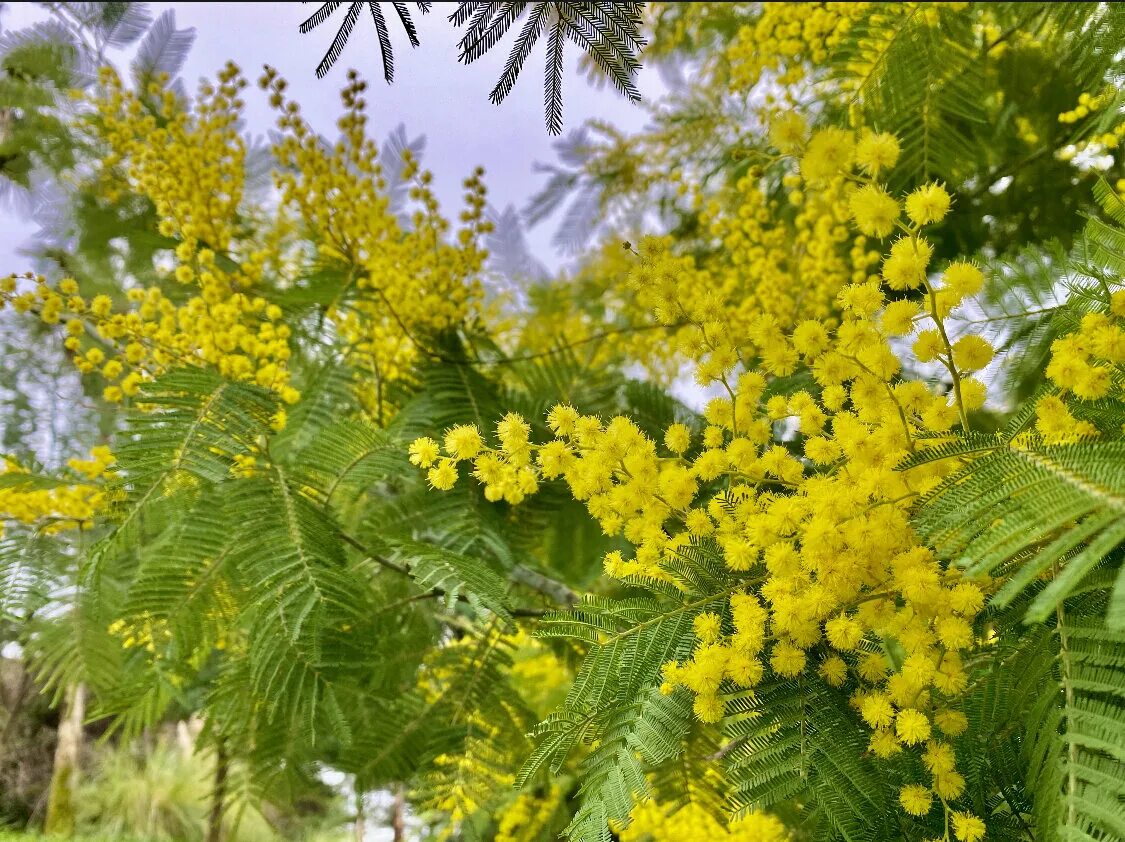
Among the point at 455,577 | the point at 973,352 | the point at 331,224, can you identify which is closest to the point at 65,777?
the point at 331,224

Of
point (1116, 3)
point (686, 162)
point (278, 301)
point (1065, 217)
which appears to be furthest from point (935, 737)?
point (686, 162)

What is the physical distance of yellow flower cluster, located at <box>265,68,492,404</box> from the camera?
5.13 feet

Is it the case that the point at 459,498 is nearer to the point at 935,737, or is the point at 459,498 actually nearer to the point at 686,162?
the point at 935,737

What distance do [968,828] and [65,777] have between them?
15.5 feet

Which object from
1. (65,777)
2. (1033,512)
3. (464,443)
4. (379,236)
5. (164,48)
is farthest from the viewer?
(65,777)

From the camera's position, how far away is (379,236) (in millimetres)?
1646

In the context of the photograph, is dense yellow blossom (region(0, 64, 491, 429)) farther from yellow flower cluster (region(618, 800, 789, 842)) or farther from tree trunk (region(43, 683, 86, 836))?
tree trunk (region(43, 683, 86, 836))

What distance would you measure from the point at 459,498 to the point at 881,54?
1.06 meters

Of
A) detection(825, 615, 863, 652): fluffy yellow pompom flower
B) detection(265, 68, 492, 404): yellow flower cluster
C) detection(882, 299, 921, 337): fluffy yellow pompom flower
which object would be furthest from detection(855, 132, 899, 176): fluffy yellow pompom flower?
detection(265, 68, 492, 404): yellow flower cluster

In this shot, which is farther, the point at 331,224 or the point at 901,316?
the point at 331,224

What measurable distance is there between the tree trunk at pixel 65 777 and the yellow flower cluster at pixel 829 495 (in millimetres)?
4037

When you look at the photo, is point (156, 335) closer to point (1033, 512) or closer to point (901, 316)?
point (901, 316)

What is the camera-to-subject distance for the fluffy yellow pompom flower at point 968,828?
0.65 metres

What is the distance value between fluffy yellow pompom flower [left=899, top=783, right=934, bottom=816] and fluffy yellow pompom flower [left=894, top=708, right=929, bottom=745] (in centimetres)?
5
